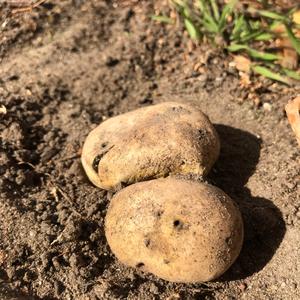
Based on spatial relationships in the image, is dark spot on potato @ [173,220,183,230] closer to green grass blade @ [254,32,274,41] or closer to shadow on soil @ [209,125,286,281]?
shadow on soil @ [209,125,286,281]

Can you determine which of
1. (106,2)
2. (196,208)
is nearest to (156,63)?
(106,2)

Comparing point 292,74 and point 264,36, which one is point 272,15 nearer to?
point 264,36

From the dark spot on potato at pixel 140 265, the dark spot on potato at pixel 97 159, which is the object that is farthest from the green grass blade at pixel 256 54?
the dark spot on potato at pixel 140 265

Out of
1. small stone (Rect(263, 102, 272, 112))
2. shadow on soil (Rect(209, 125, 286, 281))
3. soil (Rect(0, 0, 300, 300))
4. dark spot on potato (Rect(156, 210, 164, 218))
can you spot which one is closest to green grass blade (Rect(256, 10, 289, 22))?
soil (Rect(0, 0, 300, 300))

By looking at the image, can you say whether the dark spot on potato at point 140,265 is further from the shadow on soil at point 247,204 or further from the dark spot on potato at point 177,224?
the shadow on soil at point 247,204

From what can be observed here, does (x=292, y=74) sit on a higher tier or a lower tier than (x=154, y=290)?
lower

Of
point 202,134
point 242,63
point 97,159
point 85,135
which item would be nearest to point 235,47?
point 242,63

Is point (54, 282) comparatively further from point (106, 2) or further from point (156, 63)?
point (106, 2)
